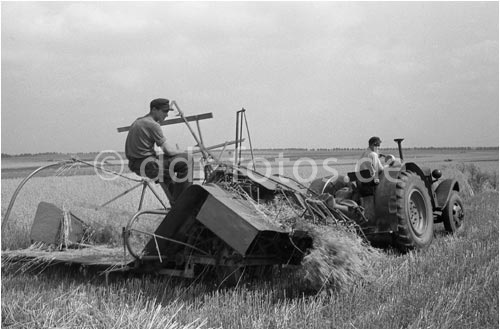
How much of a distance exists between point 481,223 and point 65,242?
21.1 feet

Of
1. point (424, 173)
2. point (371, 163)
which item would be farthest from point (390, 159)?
point (424, 173)

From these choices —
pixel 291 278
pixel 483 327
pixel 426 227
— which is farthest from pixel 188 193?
pixel 426 227

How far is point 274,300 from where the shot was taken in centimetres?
459

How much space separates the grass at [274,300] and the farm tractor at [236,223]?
0.69 ft

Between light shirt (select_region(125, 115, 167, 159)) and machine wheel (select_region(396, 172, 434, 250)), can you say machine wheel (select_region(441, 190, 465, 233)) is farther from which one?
light shirt (select_region(125, 115, 167, 159))

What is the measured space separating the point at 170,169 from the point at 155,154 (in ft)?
0.83

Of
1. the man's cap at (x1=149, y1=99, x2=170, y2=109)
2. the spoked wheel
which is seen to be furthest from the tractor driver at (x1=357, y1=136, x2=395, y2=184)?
the man's cap at (x1=149, y1=99, x2=170, y2=109)

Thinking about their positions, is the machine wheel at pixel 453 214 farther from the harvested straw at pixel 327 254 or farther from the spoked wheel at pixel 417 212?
the harvested straw at pixel 327 254

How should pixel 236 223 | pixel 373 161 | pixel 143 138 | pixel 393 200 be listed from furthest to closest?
pixel 373 161
pixel 393 200
pixel 143 138
pixel 236 223

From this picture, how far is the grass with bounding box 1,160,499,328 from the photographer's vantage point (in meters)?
3.87

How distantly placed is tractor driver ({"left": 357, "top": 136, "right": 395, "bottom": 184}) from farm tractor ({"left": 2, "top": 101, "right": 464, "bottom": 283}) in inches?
4.0

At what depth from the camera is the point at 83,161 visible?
19.2 ft

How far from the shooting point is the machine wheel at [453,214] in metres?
7.98

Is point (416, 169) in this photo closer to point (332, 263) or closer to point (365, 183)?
point (365, 183)
